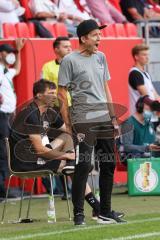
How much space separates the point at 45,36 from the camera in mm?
15531

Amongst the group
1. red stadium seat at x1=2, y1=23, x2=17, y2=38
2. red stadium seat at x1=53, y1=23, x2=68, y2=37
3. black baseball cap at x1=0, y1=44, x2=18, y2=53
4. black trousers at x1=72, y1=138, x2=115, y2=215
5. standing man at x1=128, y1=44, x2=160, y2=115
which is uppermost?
red stadium seat at x1=53, y1=23, x2=68, y2=37

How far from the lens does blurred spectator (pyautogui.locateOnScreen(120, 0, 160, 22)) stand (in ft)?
61.3

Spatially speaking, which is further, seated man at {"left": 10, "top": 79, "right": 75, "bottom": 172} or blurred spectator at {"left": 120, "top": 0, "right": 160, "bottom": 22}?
blurred spectator at {"left": 120, "top": 0, "right": 160, "bottom": 22}

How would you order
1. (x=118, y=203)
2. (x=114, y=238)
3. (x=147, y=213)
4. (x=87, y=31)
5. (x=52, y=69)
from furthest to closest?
(x=52, y=69) < (x=118, y=203) < (x=147, y=213) < (x=87, y=31) < (x=114, y=238)

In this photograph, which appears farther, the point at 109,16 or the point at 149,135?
the point at 109,16

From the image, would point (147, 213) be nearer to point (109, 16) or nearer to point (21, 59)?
point (21, 59)

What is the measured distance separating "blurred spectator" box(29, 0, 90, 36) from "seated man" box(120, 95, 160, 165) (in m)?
2.08

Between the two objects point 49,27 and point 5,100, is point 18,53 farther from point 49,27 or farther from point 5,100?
point 49,27

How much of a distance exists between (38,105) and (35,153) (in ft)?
2.35

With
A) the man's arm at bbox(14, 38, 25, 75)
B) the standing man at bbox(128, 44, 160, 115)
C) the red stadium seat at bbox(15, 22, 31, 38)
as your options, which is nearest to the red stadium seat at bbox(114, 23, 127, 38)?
the standing man at bbox(128, 44, 160, 115)

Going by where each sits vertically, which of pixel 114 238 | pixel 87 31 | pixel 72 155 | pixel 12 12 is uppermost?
pixel 12 12

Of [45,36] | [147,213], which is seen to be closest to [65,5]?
[45,36]

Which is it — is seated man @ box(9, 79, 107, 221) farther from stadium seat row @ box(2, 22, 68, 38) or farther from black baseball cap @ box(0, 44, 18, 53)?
stadium seat row @ box(2, 22, 68, 38)

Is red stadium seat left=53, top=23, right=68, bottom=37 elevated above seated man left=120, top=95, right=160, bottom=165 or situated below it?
above
